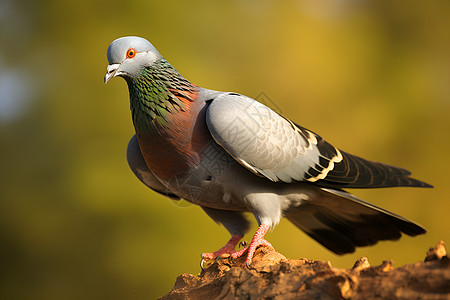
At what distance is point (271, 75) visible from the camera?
19.3 feet

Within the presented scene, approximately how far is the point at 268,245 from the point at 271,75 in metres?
3.89

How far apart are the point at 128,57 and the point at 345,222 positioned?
5.70ft

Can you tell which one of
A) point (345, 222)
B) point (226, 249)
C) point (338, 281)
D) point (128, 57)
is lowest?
point (226, 249)

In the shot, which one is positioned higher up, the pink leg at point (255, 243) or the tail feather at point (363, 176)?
the tail feather at point (363, 176)

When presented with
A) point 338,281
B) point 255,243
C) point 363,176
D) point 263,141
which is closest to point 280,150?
point 263,141

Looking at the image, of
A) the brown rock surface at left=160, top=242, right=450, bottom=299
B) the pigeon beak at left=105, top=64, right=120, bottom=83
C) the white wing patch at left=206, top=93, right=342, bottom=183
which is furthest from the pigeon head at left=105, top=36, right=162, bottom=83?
the brown rock surface at left=160, top=242, right=450, bottom=299

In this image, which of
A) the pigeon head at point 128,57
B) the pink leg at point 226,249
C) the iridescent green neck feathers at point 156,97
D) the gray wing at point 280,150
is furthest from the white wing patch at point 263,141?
the pink leg at point 226,249

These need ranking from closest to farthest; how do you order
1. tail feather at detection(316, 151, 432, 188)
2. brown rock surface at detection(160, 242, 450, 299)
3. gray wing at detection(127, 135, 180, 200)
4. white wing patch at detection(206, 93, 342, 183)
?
brown rock surface at detection(160, 242, 450, 299) < white wing patch at detection(206, 93, 342, 183) < tail feather at detection(316, 151, 432, 188) < gray wing at detection(127, 135, 180, 200)

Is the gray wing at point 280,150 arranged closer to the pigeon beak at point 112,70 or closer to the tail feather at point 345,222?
the tail feather at point 345,222

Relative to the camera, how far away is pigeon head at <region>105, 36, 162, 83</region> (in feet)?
7.52

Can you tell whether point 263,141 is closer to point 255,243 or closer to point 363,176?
point 255,243

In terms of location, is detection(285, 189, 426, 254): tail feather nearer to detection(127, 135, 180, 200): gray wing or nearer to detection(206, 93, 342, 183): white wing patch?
detection(206, 93, 342, 183): white wing patch

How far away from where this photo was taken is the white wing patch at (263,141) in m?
2.21

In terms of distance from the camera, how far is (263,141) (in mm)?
2326
